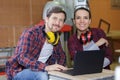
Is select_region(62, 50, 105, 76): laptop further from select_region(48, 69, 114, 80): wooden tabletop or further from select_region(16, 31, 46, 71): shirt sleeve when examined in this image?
select_region(16, 31, 46, 71): shirt sleeve

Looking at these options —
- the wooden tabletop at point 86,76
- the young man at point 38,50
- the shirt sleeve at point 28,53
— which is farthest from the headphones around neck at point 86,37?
the wooden tabletop at point 86,76

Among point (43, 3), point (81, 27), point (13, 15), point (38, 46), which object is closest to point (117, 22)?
point (43, 3)

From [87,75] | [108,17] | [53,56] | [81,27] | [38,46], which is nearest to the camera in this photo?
[87,75]

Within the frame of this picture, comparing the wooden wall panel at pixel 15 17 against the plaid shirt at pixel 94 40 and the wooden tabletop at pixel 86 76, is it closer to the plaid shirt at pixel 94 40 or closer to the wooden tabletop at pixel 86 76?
the plaid shirt at pixel 94 40

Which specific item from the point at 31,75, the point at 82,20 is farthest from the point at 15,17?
the point at 31,75

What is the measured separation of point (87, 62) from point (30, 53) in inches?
18.8

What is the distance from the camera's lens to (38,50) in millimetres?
1789

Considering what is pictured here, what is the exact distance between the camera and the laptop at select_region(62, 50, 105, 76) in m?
1.40

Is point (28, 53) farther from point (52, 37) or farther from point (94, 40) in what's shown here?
point (94, 40)

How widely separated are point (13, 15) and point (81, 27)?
1.15 metres

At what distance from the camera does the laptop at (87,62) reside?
1402 millimetres

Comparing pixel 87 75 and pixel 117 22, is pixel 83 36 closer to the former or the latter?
pixel 87 75

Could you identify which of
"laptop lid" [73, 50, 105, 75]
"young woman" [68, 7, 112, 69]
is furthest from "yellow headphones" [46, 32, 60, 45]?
"laptop lid" [73, 50, 105, 75]

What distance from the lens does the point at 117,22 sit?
4484 millimetres
